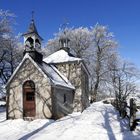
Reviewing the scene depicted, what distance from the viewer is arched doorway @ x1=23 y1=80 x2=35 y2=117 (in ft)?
75.3

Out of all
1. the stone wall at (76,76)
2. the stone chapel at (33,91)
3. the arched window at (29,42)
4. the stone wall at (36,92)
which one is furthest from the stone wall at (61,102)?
the arched window at (29,42)

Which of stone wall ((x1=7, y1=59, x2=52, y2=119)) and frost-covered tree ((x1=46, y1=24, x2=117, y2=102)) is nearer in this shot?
stone wall ((x1=7, y1=59, x2=52, y2=119))

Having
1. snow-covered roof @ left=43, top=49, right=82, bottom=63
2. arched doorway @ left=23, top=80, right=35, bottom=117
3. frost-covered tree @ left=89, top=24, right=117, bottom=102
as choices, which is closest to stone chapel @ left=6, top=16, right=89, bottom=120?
arched doorway @ left=23, top=80, right=35, bottom=117

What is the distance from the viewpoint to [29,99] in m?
23.3

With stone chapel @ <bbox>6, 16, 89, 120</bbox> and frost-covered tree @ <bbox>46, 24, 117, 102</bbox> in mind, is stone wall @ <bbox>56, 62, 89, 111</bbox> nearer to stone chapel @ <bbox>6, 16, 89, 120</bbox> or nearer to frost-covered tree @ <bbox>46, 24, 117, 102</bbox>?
stone chapel @ <bbox>6, 16, 89, 120</bbox>

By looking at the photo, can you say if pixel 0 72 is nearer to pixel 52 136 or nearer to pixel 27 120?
pixel 27 120

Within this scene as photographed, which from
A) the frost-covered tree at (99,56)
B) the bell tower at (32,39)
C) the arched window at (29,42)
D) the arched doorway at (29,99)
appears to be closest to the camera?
the arched doorway at (29,99)

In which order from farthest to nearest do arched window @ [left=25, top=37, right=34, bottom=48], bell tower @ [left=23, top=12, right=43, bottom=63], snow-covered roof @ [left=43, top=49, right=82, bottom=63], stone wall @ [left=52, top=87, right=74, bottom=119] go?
1. snow-covered roof @ [left=43, top=49, right=82, bottom=63]
2. arched window @ [left=25, top=37, right=34, bottom=48]
3. bell tower @ [left=23, top=12, right=43, bottom=63]
4. stone wall @ [left=52, top=87, right=74, bottom=119]

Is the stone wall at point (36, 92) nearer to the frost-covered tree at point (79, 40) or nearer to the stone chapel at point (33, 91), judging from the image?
the stone chapel at point (33, 91)

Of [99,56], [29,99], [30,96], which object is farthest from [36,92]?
[99,56]

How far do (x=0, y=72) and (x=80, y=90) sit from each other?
13163mm

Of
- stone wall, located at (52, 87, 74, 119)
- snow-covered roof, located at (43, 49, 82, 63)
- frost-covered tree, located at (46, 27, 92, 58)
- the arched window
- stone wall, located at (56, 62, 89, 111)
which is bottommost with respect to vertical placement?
stone wall, located at (52, 87, 74, 119)

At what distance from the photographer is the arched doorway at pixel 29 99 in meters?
22.9

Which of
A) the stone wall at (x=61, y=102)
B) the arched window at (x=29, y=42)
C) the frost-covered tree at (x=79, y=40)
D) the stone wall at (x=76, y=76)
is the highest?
the frost-covered tree at (x=79, y=40)
